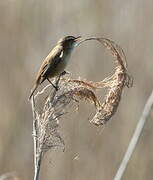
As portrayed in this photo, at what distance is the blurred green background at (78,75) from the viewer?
3.94 meters

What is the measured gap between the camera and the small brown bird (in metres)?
2.29

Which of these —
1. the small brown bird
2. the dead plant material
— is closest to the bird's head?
the small brown bird

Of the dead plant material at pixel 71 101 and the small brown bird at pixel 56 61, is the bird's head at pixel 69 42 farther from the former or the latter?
the dead plant material at pixel 71 101

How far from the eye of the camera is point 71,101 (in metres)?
1.84

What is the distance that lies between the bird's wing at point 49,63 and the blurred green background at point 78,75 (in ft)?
4.73

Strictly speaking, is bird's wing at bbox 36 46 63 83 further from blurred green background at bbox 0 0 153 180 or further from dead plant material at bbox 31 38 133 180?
blurred green background at bbox 0 0 153 180

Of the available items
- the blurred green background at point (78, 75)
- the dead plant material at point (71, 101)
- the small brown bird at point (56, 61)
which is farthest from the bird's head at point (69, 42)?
the blurred green background at point (78, 75)

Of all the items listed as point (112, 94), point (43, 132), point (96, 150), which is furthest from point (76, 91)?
point (96, 150)

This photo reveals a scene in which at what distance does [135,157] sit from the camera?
160 inches

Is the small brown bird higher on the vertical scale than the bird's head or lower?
lower

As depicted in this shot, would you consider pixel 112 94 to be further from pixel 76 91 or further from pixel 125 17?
pixel 125 17

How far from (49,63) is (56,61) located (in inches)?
2.5

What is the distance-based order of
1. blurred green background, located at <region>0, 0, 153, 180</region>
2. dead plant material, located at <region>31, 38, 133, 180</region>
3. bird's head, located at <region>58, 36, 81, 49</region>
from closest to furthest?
dead plant material, located at <region>31, 38, 133, 180</region> < bird's head, located at <region>58, 36, 81, 49</region> < blurred green background, located at <region>0, 0, 153, 180</region>

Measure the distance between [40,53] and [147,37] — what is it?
2.75ft
